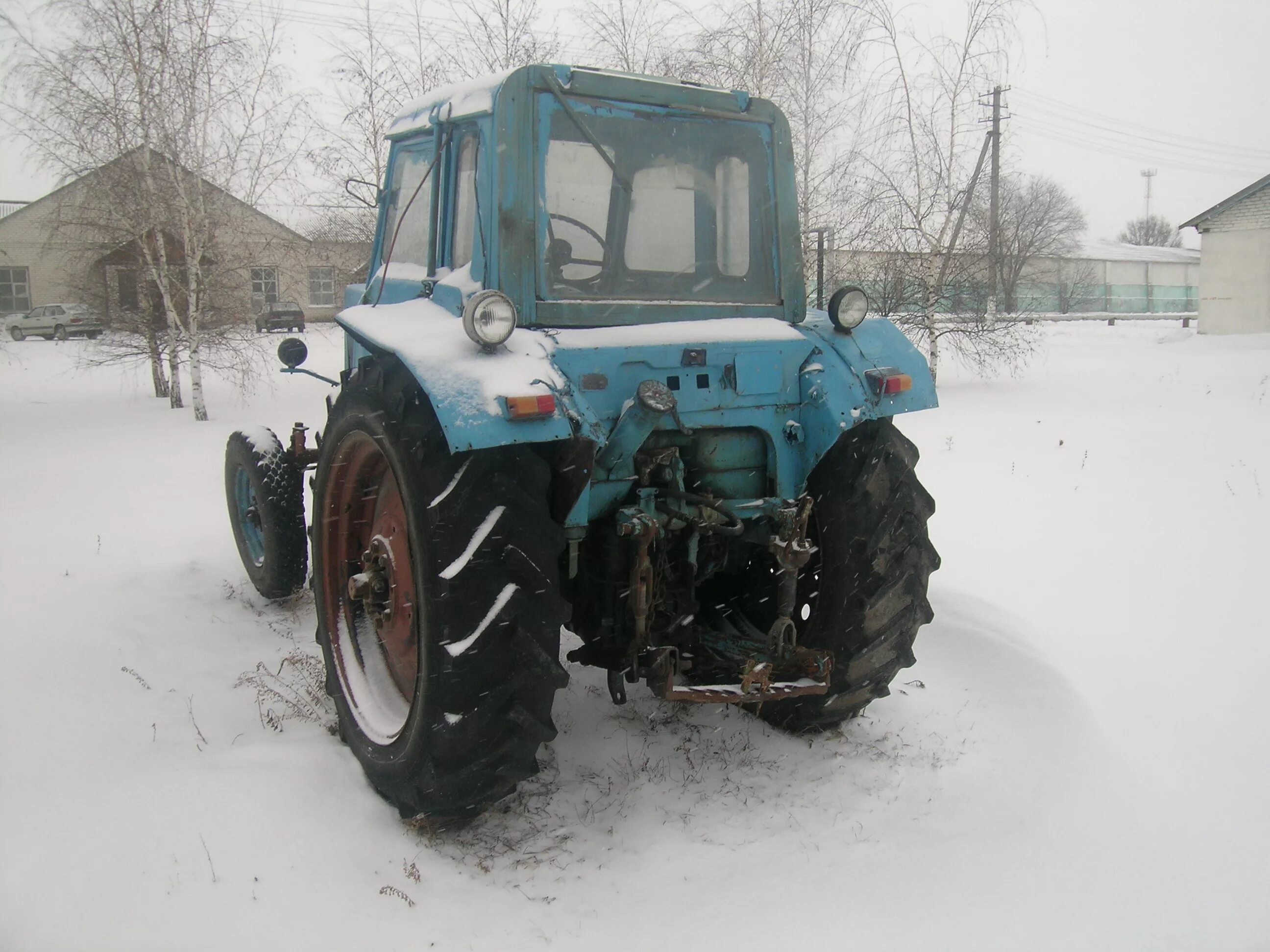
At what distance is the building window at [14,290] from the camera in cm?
3344

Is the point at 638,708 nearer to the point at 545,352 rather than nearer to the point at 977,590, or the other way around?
the point at 545,352

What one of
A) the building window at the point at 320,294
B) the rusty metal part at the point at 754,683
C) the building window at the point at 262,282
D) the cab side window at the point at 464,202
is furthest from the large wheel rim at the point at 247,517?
the building window at the point at 320,294

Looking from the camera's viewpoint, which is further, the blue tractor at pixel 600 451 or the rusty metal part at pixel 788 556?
the rusty metal part at pixel 788 556

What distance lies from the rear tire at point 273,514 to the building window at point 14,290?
115ft

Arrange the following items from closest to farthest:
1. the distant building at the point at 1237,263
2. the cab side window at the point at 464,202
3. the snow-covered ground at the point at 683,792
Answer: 1. the snow-covered ground at the point at 683,792
2. the cab side window at the point at 464,202
3. the distant building at the point at 1237,263

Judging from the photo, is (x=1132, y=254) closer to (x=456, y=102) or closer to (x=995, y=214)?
(x=995, y=214)

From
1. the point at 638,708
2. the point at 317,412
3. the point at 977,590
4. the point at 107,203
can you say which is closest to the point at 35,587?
the point at 638,708

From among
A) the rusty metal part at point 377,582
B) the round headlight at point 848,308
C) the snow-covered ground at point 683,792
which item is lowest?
the snow-covered ground at point 683,792

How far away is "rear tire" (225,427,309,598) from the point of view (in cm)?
480

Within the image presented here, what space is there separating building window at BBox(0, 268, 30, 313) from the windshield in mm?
37264

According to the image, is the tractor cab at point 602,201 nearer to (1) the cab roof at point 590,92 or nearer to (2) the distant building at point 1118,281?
(1) the cab roof at point 590,92

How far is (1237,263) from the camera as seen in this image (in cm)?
2580

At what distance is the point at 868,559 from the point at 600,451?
104 centimetres

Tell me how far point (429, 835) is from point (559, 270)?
1.89m
